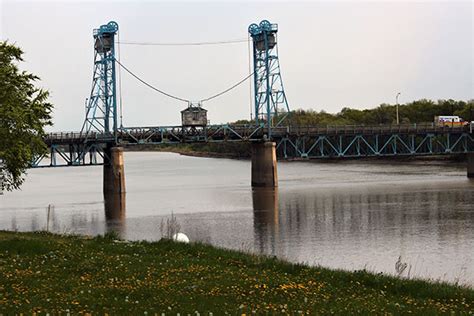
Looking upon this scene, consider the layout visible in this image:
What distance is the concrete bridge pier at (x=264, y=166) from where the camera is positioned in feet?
307

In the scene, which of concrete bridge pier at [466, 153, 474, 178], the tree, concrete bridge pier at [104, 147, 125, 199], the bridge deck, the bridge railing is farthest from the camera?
concrete bridge pier at [466, 153, 474, 178]

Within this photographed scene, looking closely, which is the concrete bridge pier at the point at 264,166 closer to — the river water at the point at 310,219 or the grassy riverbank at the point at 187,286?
the river water at the point at 310,219

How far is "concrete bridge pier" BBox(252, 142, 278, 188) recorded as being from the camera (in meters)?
93.5

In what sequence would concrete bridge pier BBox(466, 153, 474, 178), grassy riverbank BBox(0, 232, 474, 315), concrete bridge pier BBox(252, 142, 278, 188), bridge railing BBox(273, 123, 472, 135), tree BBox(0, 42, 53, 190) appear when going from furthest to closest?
concrete bridge pier BBox(466, 153, 474, 178) < bridge railing BBox(273, 123, 472, 135) < concrete bridge pier BBox(252, 142, 278, 188) < tree BBox(0, 42, 53, 190) < grassy riverbank BBox(0, 232, 474, 315)

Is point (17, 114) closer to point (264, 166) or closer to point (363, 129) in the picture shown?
point (264, 166)

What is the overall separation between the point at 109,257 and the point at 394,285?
9.91 m

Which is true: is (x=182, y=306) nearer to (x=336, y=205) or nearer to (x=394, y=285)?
(x=394, y=285)

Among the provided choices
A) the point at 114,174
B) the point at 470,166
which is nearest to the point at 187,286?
the point at 114,174

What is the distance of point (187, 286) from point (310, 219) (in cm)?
3832

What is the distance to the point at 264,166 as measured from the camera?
312ft

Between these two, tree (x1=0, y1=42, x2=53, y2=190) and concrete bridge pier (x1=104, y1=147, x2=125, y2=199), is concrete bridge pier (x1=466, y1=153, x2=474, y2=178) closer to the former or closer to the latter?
concrete bridge pier (x1=104, y1=147, x2=125, y2=199)

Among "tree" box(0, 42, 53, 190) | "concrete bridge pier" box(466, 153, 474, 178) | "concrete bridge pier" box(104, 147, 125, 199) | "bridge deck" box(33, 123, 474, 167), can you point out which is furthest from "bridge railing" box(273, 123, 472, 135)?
"tree" box(0, 42, 53, 190)

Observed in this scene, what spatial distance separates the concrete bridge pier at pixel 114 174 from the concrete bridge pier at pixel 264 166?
63.7ft

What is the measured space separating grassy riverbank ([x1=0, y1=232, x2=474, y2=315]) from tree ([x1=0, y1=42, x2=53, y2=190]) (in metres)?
7.70
